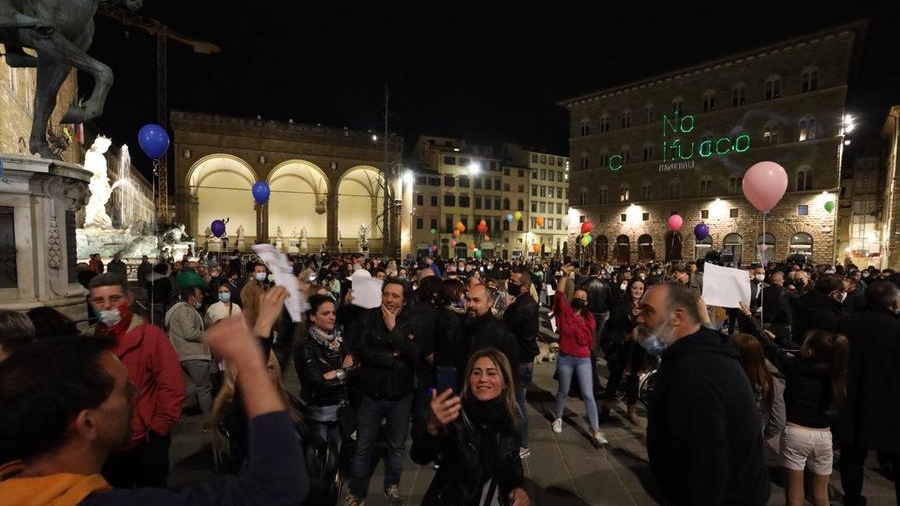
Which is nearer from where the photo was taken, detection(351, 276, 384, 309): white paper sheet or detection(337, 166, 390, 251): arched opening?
detection(351, 276, 384, 309): white paper sheet

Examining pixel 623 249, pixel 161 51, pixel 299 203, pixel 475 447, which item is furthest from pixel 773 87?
pixel 161 51

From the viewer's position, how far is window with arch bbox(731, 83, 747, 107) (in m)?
34.1

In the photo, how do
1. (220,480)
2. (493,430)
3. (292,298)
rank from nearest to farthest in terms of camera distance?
(220,480), (292,298), (493,430)

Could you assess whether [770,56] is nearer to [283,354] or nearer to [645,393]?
[645,393]

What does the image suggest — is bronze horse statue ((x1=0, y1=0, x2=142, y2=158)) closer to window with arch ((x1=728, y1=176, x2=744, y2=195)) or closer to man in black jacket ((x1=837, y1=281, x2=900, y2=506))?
man in black jacket ((x1=837, y1=281, x2=900, y2=506))

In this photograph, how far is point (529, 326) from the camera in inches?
203

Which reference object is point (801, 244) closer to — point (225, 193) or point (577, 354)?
point (577, 354)

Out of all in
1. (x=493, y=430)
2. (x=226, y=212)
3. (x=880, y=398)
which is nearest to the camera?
(x=493, y=430)

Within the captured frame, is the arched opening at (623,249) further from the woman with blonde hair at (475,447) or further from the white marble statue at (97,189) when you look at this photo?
the woman with blonde hair at (475,447)

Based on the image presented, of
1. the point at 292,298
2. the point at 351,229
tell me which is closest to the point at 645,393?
the point at 292,298

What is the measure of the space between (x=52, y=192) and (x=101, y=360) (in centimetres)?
718

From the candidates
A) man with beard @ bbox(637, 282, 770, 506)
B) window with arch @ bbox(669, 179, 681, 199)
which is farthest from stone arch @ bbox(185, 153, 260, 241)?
man with beard @ bbox(637, 282, 770, 506)

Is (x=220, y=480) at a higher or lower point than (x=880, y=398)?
higher

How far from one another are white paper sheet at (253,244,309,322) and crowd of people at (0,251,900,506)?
110mm
